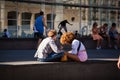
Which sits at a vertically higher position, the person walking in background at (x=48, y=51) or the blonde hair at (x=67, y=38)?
the blonde hair at (x=67, y=38)

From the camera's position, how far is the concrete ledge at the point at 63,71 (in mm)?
9969

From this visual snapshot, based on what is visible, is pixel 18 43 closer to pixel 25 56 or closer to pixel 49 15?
pixel 25 56

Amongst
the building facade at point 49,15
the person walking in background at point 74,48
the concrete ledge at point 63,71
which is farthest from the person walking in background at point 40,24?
the building facade at point 49,15

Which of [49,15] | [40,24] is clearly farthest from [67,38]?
[49,15]

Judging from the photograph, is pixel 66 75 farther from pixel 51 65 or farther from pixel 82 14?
pixel 82 14

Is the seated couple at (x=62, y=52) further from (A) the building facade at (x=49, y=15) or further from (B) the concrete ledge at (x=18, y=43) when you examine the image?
(A) the building facade at (x=49, y=15)

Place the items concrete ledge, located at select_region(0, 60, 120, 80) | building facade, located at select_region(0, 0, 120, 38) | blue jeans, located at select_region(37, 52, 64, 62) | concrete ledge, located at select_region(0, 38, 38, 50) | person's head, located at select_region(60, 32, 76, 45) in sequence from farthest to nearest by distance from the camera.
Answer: building facade, located at select_region(0, 0, 120, 38), concrete ledge, located at select_region(0, 38, 38, 50), person's head, located at select_region(60, 32, 76, 45), blue jeans, located at select_region(37, 52, 64, 62), concrete ledge, located at select_region(0, 60, 120, 80)

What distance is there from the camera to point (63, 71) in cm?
1066

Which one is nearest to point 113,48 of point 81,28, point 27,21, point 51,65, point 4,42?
point 4,42

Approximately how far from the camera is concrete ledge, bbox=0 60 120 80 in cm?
997

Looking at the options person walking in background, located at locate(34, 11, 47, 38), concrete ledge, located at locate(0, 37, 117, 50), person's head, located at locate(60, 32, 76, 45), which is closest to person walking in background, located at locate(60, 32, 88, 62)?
person's head, located at locate(60, 32, 76, 45)

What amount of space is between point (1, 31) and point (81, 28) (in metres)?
5.72

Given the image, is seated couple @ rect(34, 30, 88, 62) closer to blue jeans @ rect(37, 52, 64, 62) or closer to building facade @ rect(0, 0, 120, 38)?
blue jeans @ rect(37, 52, 64, 62)

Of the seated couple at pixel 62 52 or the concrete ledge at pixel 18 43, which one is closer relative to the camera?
the seated couple at pixel 62 52
